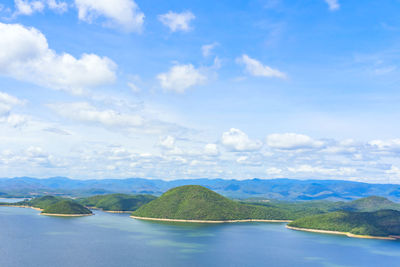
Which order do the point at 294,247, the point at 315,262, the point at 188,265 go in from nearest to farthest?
the point at 188,265
the point at 315,262
the point at 294,247

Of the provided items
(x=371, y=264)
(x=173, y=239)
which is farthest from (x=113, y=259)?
(x=371, y=264)

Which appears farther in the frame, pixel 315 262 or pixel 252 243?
pixel 252 243

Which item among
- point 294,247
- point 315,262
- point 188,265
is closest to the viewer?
point 188,265

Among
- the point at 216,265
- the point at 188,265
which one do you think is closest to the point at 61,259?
the point at 188,265

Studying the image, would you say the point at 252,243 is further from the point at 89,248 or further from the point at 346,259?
the point at 89,248

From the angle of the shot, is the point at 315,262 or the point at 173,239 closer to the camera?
the point at 315,262

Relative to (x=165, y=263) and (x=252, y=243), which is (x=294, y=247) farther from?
(x=165, y=263)

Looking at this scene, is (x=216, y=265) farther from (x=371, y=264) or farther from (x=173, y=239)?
(x=371, y=264)

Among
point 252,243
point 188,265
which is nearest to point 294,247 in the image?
point 252,243
